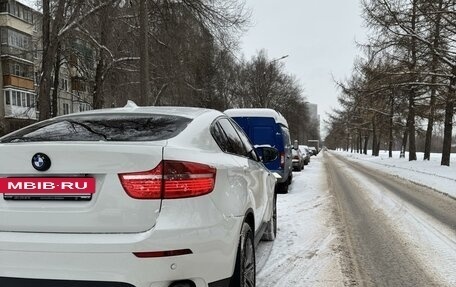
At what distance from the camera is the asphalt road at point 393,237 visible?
5.13m

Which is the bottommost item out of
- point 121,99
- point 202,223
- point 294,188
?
point 294,188

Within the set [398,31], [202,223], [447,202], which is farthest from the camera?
[398,31]

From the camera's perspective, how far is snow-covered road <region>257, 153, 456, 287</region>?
16.6 feet

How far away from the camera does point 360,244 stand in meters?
6.68

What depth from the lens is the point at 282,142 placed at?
12984mm

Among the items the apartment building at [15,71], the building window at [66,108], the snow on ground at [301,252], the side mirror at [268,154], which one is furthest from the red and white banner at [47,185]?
the building window at [66,108]

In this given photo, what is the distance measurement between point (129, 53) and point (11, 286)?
73.2 feet

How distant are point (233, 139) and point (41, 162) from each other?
1.93 meters

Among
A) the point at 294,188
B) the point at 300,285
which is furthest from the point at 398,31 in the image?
the point at 300,285

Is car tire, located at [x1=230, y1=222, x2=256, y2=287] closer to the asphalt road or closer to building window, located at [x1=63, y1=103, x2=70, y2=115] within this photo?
the asphalt road

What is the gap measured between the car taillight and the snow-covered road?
2260 mm

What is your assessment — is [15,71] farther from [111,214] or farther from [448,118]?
[111,214]

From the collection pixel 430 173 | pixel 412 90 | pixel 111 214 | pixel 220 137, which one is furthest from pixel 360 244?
pixel 412 90

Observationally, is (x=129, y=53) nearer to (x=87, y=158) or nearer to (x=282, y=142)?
(x=282, y=142)
